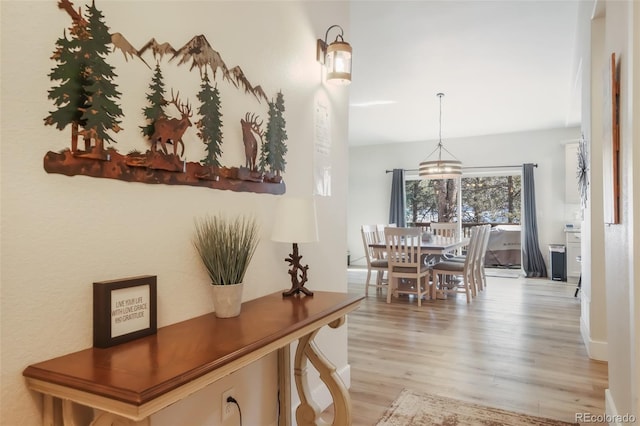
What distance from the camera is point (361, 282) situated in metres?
6.73

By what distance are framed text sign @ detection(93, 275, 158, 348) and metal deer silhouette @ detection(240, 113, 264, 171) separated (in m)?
0.70

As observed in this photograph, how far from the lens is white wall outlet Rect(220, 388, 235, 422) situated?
162cm

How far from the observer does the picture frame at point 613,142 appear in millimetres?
1785

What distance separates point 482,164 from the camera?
8.02 meters

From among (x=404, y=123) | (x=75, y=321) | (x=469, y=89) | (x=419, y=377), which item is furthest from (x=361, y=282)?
(x=75, y=321)

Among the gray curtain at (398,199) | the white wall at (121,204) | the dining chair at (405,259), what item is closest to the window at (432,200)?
the gray curtain at (398,199)

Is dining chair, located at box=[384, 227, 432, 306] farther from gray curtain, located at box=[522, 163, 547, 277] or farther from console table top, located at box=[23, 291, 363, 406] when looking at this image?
console table top, located at box=[23, 291, 363, 406]

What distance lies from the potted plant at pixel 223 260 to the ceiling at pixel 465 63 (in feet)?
6.09

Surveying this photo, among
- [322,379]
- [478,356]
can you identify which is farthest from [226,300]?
[478,356]

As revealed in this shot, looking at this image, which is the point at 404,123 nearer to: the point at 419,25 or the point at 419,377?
the point at 419,25

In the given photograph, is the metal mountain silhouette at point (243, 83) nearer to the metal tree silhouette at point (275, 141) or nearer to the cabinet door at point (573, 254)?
the metal tree silhouette at point (275, 141)

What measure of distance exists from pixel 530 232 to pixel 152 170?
7598mm

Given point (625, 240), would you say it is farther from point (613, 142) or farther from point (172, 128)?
point (172, 128)

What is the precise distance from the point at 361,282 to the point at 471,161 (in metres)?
3.49
